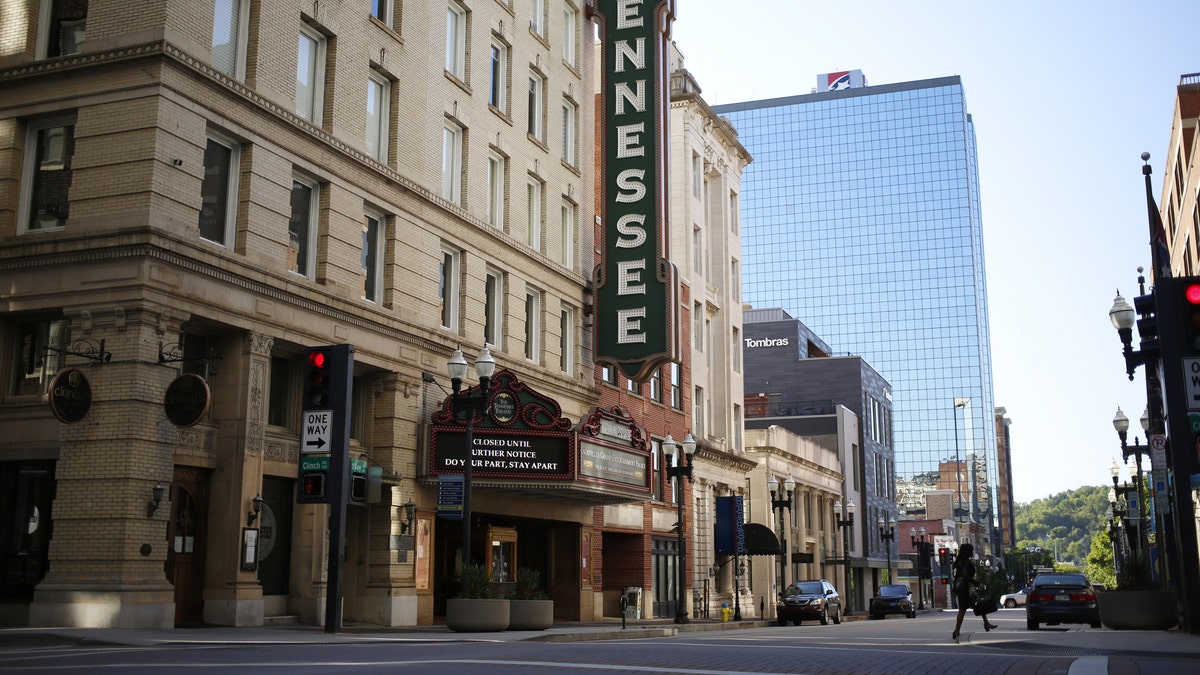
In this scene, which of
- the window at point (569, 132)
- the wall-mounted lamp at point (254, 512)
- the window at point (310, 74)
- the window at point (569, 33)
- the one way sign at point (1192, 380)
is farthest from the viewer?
the window at point (569, 33)

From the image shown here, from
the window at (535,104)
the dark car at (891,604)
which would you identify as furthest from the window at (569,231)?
the dark car at (891,604)

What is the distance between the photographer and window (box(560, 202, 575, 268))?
41438mm

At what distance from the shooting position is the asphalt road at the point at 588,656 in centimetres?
1352

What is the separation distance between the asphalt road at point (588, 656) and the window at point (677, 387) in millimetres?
28672

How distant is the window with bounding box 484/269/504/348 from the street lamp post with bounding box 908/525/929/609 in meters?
70.8

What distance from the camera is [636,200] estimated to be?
4112 cm

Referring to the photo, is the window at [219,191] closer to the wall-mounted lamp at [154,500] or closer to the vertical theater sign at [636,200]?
the wall-mounted lamp at [154,500]

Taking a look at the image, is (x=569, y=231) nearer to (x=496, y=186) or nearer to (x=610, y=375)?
(x=496, y=186)

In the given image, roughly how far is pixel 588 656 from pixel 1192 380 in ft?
36.8

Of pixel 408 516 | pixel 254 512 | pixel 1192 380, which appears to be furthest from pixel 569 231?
pixel 1192 380

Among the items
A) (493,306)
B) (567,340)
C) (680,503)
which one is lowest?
(680,503)

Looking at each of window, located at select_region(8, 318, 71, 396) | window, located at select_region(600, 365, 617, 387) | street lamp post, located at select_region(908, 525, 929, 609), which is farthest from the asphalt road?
street lamp post, located at select_region(908, 525, 929, 609)

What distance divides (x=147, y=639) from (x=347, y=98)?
15546 mm

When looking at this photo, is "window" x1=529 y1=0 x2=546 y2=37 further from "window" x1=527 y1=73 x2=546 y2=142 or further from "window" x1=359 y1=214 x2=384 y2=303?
"window" x1=359 y1=214 x2=384 y2=303
